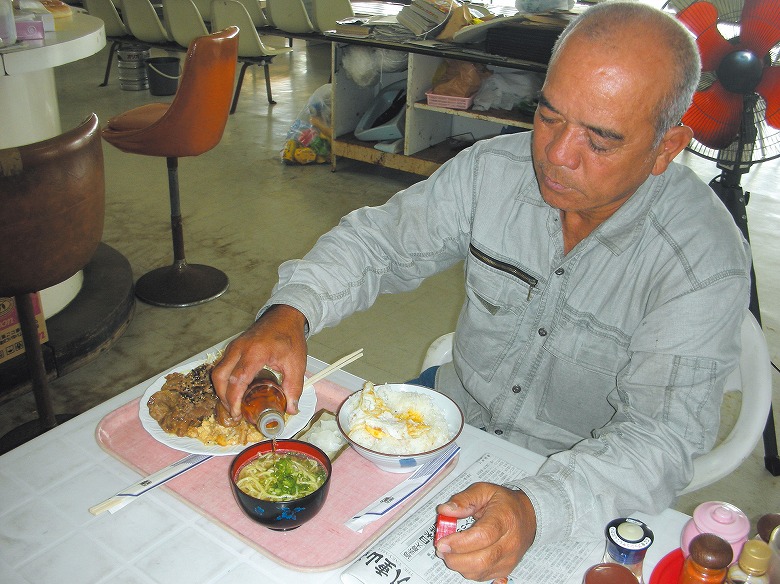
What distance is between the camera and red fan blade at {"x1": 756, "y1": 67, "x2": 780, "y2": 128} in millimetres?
1827

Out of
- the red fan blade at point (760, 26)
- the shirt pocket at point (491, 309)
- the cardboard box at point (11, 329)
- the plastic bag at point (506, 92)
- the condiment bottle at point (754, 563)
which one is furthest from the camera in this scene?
the plastic bag at point (506, 92)

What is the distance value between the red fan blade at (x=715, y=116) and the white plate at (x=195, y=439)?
4.26ft

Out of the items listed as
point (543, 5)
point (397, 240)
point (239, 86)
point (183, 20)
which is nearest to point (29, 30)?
point (397, 240)

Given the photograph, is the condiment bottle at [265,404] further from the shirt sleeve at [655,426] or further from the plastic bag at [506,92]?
the plastic bag at [506,92]

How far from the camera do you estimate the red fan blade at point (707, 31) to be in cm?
180

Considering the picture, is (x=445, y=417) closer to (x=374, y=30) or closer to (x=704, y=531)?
(x=704, y=531)

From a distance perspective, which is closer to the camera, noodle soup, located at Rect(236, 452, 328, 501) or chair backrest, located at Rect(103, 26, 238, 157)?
noodle soup, located at Rect(236, 452, 328, 501)

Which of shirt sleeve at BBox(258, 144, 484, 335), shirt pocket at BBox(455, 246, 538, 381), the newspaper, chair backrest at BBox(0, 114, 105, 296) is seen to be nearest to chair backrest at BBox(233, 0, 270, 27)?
chair backrest at BBox(0, 114, 105, 296)

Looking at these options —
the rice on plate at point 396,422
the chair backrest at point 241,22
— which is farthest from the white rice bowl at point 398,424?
the chair backrest at point 241,22

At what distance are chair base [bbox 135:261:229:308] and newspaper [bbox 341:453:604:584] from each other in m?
2.47

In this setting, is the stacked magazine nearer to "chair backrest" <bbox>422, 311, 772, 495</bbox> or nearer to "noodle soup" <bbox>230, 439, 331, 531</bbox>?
"chair backrest" <bbox>422, 311, 772, 495</bbox>

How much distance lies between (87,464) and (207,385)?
241 millimetres

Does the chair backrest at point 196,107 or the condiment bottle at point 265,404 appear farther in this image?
the chair backrest at point 196,107

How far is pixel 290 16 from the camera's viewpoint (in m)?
6.84
